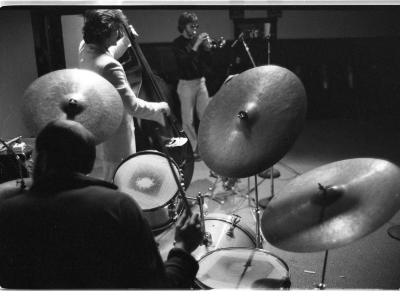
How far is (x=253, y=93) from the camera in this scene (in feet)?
6.55

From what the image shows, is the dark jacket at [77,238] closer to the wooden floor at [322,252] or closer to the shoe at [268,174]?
the wooden floor at [322,252]

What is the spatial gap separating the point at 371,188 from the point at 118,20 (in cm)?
184

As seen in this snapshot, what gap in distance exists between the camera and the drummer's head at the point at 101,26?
2373 mm

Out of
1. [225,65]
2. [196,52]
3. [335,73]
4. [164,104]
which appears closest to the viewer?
[164,104]

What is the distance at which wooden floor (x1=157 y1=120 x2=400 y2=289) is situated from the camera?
210 cm

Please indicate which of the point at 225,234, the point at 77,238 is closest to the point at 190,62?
the point at 225,234

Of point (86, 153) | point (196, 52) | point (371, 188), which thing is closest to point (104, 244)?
point (86, 153)

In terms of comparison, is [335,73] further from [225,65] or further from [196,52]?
[196,52]

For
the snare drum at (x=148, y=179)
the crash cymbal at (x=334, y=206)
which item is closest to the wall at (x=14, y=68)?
the snare drum at (x=148, y=179)

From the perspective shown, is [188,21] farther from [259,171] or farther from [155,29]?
[259,171]

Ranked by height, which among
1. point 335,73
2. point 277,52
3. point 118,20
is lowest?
point 335,73

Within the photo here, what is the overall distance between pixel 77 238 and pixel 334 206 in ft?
3.23

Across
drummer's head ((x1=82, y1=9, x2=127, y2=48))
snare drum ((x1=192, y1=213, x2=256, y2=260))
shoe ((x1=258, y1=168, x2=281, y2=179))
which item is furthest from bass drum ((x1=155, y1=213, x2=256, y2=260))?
shoe ((x1=258, y1=168, x2=281, y2=179))

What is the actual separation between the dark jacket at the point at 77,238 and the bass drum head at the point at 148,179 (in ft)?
4.20
